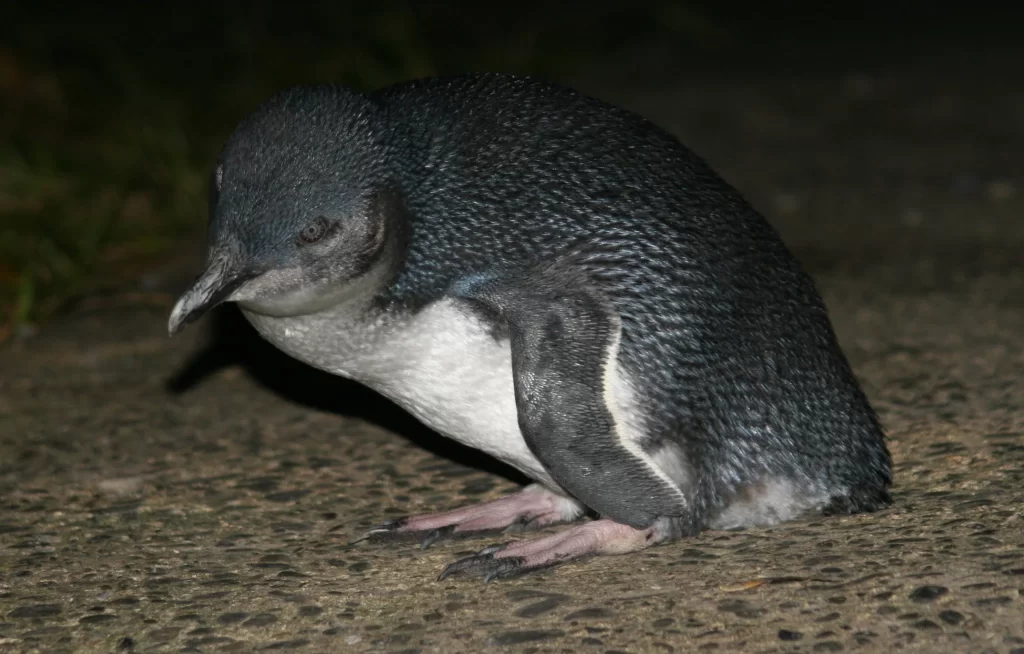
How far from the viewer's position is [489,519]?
2.71 meters

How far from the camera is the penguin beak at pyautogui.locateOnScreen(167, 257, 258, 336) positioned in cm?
243

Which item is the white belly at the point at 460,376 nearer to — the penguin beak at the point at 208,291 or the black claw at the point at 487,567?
the black claw at the point at 487,567

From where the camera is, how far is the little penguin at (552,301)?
2412 millimetres

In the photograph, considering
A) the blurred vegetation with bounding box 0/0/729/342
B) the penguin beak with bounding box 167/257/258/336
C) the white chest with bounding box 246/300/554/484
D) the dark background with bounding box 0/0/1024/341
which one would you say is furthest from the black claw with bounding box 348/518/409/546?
the dark background with bounding box 0/0/1024/341

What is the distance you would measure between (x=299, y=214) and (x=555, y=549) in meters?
0.73

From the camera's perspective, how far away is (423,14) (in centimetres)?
867

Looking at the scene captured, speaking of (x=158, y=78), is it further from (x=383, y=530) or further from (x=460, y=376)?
(x=460, y=376)

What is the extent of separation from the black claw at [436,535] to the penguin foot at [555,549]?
0.52 ft

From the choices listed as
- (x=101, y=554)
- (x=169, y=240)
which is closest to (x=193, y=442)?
(x=101, y=554)

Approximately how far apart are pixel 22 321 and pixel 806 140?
3278 millimetres

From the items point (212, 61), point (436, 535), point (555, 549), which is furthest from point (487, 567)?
point (212, 61)

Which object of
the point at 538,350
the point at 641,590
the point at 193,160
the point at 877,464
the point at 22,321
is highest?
the point at 193,160

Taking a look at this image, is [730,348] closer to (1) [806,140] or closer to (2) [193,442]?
(2) [193,442]

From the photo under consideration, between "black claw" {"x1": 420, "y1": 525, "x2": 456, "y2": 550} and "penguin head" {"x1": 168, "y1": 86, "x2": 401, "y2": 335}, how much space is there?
48 cm
